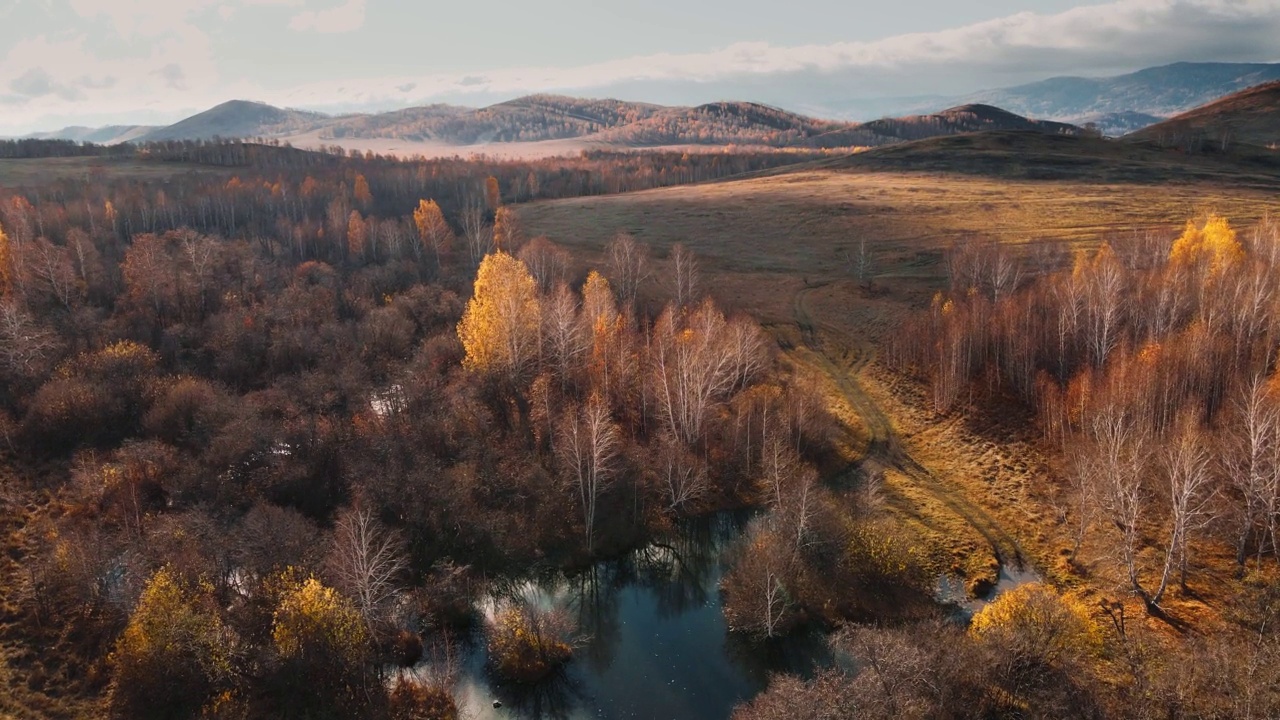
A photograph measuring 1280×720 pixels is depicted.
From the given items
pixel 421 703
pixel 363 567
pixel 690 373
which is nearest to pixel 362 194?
pixel 690 373

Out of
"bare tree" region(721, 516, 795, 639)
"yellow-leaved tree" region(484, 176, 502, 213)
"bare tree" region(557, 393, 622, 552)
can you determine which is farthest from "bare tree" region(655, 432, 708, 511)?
"yellow-leaved tree" region(484, 176, 502, 213)

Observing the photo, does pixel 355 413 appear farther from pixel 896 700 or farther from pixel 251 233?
pixel 251 233

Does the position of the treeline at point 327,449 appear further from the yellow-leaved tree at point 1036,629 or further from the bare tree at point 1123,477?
the yellow-leaved tree at point 1036,629

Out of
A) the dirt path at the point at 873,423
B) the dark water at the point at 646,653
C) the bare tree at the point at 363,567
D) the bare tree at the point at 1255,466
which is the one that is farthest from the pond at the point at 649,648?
the bare tree at the point at 1255,466

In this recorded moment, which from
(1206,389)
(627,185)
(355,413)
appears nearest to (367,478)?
(355,413)

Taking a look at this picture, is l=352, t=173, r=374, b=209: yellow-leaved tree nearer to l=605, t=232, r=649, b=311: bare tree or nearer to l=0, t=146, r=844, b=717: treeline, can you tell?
l=0, t=146, r=844, b=717: treeline

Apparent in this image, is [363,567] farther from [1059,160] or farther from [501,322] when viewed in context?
[1059,160]
